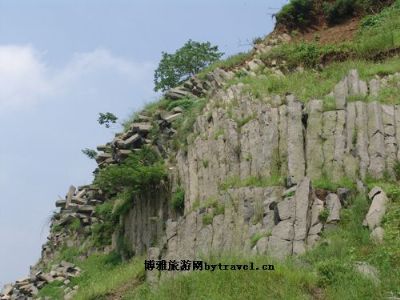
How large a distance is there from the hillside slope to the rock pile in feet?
0.30

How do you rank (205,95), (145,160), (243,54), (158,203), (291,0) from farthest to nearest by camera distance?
1. (291,0)
2. (243,54)
3. (205,95)
4. (145,160)
5. (158,203)

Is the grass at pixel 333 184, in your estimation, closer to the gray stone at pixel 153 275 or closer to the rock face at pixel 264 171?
the rock face at pixel 264 171

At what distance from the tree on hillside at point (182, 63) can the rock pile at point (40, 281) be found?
45.0ft

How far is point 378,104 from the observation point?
61.4 feet

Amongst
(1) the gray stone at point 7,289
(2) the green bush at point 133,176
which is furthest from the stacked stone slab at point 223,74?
(1) the gray stone at point 7,289

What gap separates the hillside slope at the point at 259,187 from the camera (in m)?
13.8

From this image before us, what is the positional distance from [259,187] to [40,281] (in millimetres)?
12729

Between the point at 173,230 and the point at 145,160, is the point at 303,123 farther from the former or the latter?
the point at 145,160

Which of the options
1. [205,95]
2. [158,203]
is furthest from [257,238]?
[205,95]

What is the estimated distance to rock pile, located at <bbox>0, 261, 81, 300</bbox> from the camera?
1024 inches

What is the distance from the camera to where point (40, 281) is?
87.7ft

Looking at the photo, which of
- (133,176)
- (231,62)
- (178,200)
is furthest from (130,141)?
(178,200)

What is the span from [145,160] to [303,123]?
8468mm

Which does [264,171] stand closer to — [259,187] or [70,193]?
[259,187]
